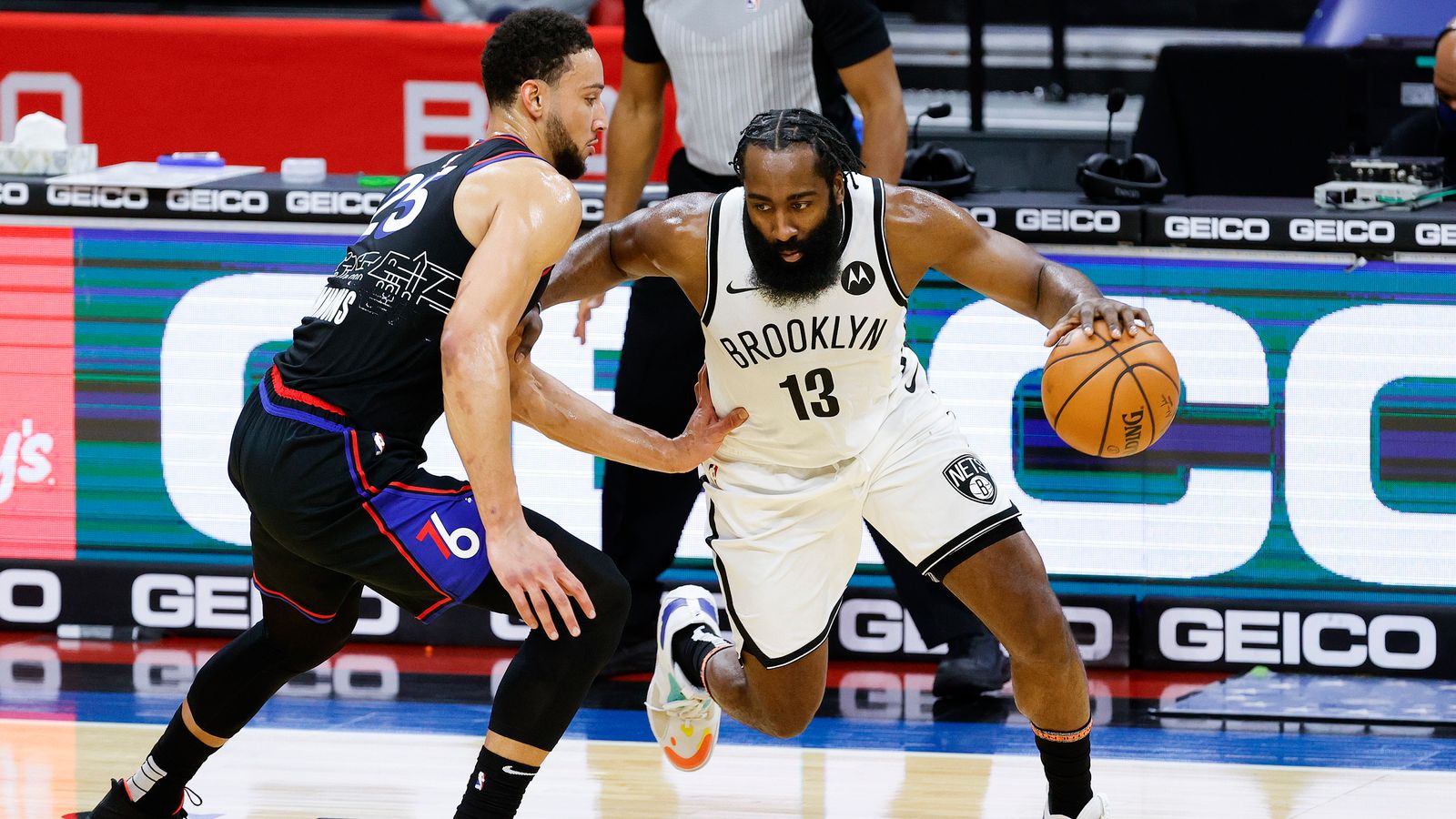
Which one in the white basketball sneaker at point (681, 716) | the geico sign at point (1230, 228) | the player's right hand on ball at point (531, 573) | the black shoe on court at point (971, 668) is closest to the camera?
the player's right hand on ball at point (531, 573)

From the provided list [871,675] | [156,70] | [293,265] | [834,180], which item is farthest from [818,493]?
[156,70]

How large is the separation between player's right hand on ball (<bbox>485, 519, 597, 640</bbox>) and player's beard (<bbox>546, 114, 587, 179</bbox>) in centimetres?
89

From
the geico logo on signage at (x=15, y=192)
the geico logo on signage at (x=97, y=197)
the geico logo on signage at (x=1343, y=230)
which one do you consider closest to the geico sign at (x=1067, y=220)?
the geico logo on signage at (x=1343, y=230)

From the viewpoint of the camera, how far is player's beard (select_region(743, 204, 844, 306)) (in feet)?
Result: 14.1

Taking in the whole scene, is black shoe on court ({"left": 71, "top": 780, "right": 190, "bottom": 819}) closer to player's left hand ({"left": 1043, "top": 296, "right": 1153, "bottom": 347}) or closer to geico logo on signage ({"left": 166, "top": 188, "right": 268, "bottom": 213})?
player's left hand ({"left": 1043, "top": 296, "right": 1153, "bottom": 347})

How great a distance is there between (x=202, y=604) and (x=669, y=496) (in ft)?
5.62

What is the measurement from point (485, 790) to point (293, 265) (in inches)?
118

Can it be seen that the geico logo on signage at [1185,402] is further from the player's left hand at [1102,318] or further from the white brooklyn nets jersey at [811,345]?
the player's left hand at [1102,318]

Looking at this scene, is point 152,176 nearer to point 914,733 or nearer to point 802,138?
point 802,138

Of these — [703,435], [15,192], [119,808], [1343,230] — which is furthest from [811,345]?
[15,192]

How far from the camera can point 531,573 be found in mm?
3703

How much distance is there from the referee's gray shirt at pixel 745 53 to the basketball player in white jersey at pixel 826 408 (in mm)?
1236

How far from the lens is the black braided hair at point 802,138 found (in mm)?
4219

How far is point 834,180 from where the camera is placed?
14.2 ft
